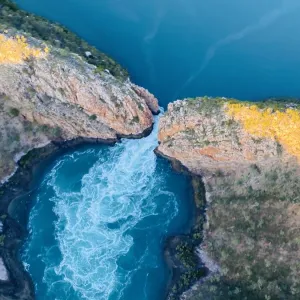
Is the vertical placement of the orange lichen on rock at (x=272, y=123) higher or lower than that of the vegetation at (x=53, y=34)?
lower

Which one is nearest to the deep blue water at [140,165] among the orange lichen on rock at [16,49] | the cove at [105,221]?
the cove at [105,221]

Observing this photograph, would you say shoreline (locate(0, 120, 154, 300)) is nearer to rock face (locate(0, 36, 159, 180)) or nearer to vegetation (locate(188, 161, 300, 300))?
rock face (locate(0, 36, 159, 180))

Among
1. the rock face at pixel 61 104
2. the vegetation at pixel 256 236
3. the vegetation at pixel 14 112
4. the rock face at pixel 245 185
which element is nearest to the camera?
the vegetation at pixel 256 236

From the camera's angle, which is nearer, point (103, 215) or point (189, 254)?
point (189, 254)

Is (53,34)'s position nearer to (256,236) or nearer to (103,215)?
(103,215)

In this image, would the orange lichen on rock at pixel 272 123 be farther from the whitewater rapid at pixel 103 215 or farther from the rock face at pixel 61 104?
the rock face at pixel 61 104

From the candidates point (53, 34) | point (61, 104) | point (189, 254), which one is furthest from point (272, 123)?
point (53, 34)

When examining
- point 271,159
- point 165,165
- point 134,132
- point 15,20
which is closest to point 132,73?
point 134,132
